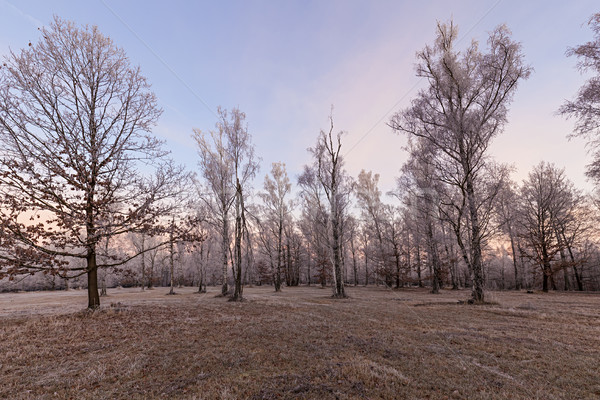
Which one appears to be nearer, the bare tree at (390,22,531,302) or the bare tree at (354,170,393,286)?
the bare tree at (390,22,531,302)

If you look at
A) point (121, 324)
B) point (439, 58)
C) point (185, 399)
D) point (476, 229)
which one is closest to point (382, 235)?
point (476, 229)

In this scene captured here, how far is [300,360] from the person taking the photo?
5016mm

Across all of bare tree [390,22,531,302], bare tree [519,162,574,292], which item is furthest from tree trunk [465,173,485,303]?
bare tree [519,162,574,292]

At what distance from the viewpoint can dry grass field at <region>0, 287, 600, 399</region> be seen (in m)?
3.73

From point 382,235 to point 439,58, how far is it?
27.5 m

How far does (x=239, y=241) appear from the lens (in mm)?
16828

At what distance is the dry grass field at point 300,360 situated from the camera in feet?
12.2

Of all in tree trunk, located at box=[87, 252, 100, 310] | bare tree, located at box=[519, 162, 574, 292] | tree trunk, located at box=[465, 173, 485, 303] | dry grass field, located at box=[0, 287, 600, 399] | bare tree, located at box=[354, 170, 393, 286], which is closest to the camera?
dry grass field, located at box=[0, 287, 600, 399]

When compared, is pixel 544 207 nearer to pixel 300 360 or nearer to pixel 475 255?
pixel 475 255

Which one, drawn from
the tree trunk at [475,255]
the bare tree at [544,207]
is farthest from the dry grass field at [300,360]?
the bare tree at [544,207]

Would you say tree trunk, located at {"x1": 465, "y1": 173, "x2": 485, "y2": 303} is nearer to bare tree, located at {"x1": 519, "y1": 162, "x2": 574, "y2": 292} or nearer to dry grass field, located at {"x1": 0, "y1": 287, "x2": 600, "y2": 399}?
dry grass field, located at {"x1": 0, "y1": 287, "x2": 600, "y2": 399}

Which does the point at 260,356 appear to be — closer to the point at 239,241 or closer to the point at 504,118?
the point at 239,241

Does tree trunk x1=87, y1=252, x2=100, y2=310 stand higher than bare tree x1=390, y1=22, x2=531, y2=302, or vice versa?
bare tree x1=390, y1=22, x2=531, y2=302

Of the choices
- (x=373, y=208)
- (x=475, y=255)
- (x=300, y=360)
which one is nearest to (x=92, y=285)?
(x=300, y=360)
